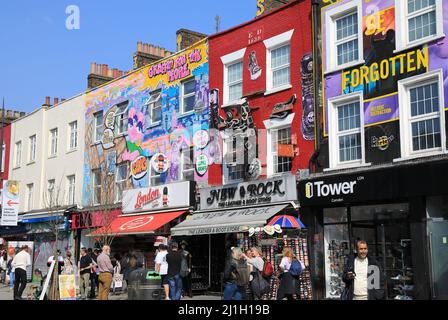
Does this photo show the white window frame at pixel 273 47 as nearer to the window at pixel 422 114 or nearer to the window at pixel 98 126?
the window at pixel 422 114

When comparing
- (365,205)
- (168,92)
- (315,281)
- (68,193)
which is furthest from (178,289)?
(68,193)

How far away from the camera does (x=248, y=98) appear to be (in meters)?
20.5

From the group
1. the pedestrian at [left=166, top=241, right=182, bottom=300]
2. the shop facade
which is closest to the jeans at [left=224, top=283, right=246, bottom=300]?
the pedestrian at [left=166, top=241, right=182, bottom=300]

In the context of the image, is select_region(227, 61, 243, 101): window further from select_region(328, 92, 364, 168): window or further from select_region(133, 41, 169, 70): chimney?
select_region(133, 41, 169, 70): chimney

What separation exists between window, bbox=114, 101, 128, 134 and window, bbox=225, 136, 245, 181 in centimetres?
722

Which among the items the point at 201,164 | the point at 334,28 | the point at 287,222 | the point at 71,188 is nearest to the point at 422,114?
the point at 334,28

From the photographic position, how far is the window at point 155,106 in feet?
80.0

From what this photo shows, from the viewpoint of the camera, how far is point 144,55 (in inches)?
1129

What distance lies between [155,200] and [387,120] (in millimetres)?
10780

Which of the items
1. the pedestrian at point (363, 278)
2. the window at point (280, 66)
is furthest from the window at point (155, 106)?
the pedestrian at point (363, 278)

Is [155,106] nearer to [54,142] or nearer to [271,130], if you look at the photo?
[271,130]

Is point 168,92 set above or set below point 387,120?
above

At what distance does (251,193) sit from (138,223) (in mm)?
5698

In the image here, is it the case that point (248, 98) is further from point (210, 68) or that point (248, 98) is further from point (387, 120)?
point (387, 120)
